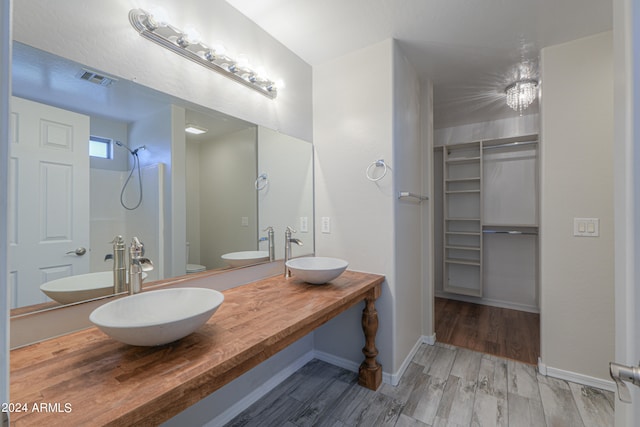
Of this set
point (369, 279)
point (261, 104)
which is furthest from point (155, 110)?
point (369, 279)

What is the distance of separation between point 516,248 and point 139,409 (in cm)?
406

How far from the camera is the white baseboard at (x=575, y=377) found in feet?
6.18

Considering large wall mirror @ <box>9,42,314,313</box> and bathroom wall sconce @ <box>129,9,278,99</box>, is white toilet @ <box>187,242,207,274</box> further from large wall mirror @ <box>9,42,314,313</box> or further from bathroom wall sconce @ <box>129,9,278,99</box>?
bathroom wall sconce @ <box>129,9,278,99</box>

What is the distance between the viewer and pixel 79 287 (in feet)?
3.60

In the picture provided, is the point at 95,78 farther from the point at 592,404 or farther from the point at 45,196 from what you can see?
the point at 592,404

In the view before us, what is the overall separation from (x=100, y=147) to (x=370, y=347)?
1.88 m

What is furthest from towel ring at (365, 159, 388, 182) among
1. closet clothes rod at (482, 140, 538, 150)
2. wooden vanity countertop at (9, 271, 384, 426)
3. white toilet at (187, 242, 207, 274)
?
closet clothes rod at (482, 140, 538, 150)

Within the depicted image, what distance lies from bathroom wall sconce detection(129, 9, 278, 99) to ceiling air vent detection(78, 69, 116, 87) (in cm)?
27

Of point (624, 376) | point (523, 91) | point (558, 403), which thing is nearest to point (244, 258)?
point (624, 376)

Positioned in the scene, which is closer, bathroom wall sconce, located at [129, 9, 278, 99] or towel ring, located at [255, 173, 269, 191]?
bathroom wall sconce, located at [129, 9, 278, 99]

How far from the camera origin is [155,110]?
4.38 ft

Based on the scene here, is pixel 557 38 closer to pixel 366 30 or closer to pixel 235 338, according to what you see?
pixel 366 30

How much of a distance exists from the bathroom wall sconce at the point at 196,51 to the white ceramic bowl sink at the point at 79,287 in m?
1.07

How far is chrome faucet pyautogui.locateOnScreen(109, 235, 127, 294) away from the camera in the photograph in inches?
46.9
